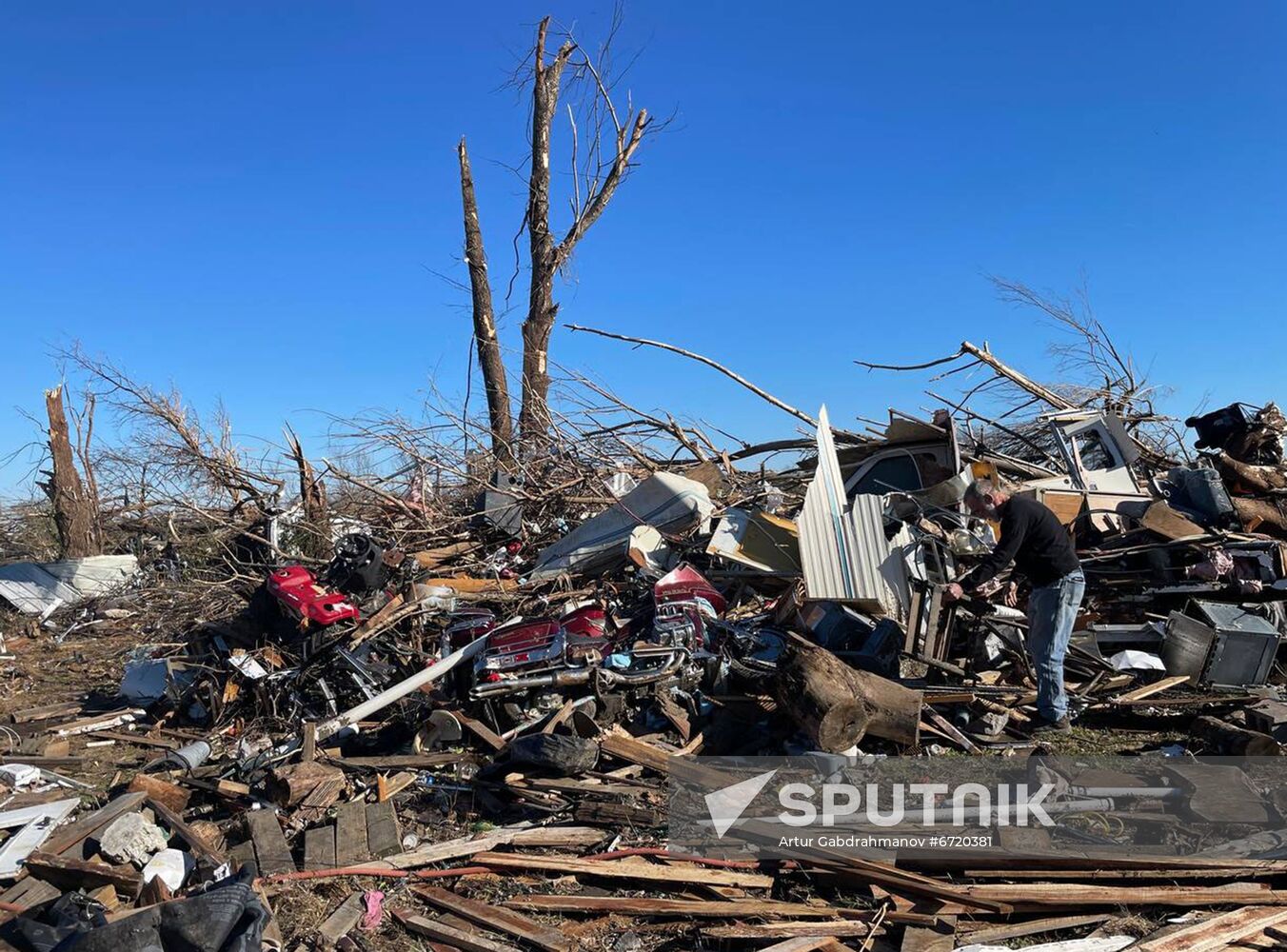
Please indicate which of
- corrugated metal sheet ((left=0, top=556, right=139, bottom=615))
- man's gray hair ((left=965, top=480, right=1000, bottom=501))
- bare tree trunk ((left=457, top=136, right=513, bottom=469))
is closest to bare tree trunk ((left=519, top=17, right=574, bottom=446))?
bare tree trunk ((left=457, top=136, right=513, bottom=469))

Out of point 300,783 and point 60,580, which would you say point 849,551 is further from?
point 60,580

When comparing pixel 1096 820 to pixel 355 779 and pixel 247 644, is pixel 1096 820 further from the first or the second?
pixel 247 644

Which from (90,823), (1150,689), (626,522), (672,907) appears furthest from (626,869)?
(626,522)

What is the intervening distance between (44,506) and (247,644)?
13.1 metres

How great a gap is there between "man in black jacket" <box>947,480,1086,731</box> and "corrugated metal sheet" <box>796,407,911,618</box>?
1274 millimetres

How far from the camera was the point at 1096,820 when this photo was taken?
4938mm

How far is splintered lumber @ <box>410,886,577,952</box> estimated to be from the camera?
4016mm

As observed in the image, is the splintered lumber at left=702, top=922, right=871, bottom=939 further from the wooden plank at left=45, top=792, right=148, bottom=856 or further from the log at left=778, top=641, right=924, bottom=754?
the wooden plank at left=45, top=792, right=148, bottom=856

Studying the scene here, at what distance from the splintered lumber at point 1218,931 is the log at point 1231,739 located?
5.82ft

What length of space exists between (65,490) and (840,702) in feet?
46.3

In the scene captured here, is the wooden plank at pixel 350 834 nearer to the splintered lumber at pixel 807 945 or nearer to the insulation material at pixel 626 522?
the splintered lumber at pixel 807 945

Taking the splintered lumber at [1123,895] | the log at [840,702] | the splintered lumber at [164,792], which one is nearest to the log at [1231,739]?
the splintered lumber at [1123,895]

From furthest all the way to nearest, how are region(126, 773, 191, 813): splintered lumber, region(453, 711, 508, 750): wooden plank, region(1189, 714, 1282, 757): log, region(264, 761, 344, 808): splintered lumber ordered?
region(453, 711, 508, 750): wooden plank, region(126, 773, 191, 813): splintered lumber, region(264, 761, 344, 808): splintered lumber, region(1189, 714, 1282, 757): log

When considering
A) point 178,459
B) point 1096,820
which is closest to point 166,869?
point 1096,820
